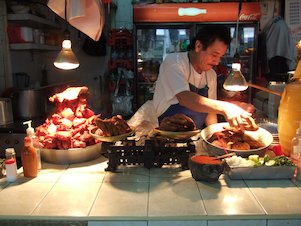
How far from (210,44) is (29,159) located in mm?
1574

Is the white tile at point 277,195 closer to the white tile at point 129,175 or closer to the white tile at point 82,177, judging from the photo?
the white tile at point 129,175

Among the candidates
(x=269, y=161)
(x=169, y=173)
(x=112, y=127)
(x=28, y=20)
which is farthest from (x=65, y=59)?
(x=28, y=20)

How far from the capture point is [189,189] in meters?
1.51

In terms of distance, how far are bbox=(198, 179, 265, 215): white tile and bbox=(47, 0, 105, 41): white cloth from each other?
1.33 metres

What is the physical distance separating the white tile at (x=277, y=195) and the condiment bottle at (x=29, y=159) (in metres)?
1.19

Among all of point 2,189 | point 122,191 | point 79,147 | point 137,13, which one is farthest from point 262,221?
point 137,13

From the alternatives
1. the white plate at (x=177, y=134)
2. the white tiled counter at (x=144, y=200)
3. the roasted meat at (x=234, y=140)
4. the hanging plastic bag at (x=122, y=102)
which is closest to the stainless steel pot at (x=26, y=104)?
the hanging plastic bag at (x=122, y=102)

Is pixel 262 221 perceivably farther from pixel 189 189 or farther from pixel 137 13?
pixel 137 13

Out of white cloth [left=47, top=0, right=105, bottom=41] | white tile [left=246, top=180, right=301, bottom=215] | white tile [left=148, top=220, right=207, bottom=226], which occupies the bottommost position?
white tile [left=148, top=220, right=207, bottom=226]

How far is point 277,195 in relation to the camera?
1.45 m

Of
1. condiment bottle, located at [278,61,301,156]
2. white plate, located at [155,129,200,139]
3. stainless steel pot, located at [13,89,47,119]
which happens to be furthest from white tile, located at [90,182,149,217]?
stainless steel pot, located at [13,89,47,119]

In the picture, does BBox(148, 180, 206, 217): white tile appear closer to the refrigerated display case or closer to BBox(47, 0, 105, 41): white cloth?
BBox(47, 0, 105, 41): white cloth

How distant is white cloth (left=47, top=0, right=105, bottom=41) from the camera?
6.50ft

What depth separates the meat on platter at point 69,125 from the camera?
1878 millimetres
